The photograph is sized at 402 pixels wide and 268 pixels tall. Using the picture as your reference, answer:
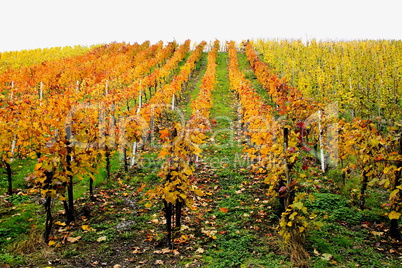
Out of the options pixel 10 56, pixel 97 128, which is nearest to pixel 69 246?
pixel 97 128

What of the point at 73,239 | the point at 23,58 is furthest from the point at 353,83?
the point at 23,58

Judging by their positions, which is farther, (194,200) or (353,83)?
(353,83)

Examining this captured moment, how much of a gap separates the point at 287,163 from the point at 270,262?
169 cm

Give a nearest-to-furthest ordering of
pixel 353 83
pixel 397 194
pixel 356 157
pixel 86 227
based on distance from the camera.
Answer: pixel 397 194
pixel 86 227
pixel 356 157
pixel 353 83

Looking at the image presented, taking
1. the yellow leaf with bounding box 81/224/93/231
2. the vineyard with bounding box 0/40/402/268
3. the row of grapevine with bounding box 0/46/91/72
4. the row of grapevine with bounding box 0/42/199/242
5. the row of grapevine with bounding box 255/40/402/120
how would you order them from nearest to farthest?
the vineyard with bounding box 0/40/402/268 < the row of grapevine with bounding box 0/42/199/242 < the yellow leaf with bounding box 81/224/93/231 < the row of grapevine with bounding box 255/40/402/120 < the row of grapevine with bounding box 0/46/91/72

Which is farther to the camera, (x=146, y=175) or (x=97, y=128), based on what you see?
(x=146, y=175)

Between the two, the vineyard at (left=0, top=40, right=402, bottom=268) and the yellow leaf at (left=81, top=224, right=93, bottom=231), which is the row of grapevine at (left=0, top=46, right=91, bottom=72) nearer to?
the vineyard at (left=0, top=40, right=402, bottom=268)

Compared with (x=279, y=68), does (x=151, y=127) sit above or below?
below

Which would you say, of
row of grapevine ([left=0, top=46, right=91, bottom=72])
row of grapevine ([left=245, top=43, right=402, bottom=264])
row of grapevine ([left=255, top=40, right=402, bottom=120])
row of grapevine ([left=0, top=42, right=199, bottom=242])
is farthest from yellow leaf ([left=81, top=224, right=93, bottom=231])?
row of grapevine ([left=0, top=46, right=91, bottom=72])

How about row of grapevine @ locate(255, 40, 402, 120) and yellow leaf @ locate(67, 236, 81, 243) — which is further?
row of grapevine @ locate(255, 40, 402, 120)

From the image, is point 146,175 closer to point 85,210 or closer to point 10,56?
point 85,210

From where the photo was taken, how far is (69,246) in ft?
16.0

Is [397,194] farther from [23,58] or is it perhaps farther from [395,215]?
[23,58]

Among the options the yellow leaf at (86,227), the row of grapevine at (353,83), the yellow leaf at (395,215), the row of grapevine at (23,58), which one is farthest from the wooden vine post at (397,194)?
the row of grapevine at (23,58)
